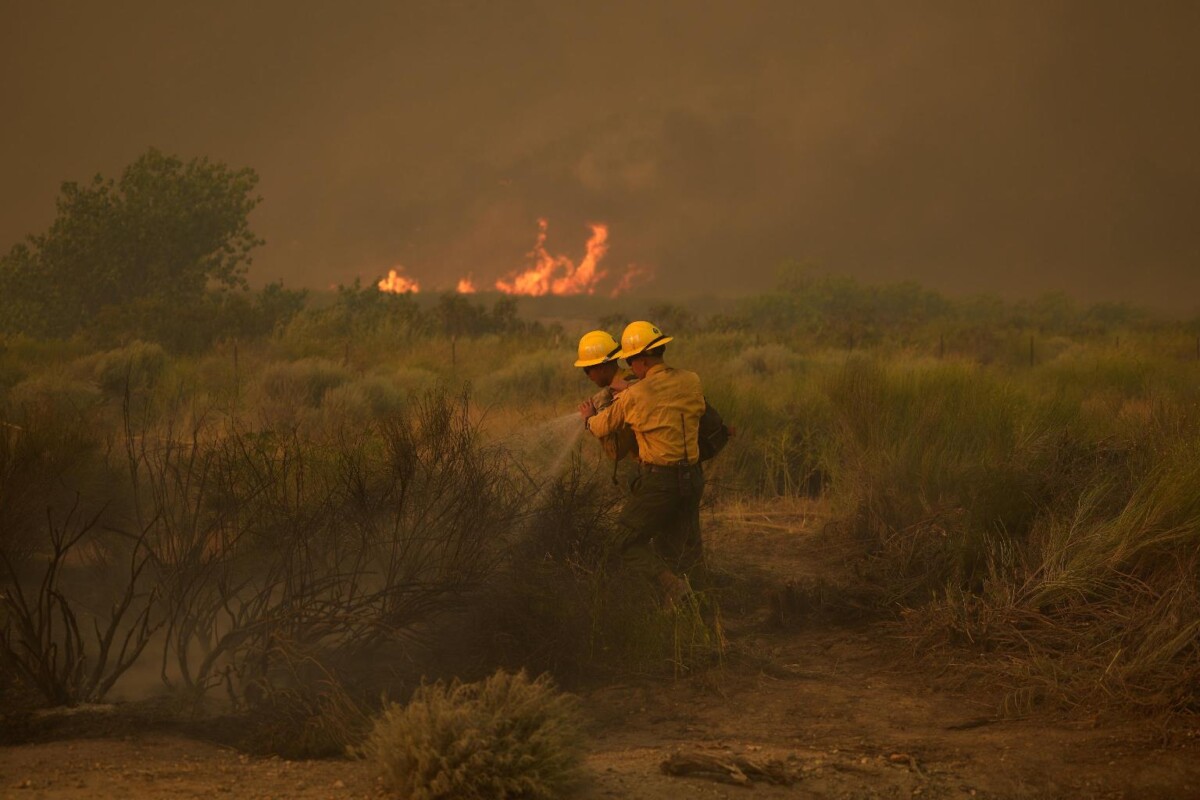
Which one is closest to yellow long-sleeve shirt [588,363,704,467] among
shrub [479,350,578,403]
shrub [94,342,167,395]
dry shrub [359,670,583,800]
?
dry shrub [359,670,583,800]

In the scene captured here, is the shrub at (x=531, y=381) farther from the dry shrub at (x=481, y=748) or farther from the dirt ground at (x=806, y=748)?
the dry shrub at (x=481, y=748)

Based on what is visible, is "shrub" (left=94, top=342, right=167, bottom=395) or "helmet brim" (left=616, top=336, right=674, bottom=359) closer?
"helmet brim" (left=616, top=336, right=674, bottom=359)

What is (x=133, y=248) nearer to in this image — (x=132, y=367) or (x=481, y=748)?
(x=132, y=367)

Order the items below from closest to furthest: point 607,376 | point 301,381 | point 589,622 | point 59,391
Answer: point 589,622 < point 607,376 < point 59,391 < point 301,381

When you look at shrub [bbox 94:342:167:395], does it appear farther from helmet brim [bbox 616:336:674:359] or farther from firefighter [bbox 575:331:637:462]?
helmet brim [bbox 616:336:674:359]

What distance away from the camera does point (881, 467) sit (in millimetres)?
9938

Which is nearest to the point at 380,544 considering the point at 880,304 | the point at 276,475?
the point at 276,475

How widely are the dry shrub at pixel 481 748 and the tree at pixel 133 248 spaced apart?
26.6 metres

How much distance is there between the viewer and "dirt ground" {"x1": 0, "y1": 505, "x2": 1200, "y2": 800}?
4.98 m

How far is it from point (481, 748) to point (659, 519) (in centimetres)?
317

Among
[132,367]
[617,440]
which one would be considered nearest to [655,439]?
[617,440]

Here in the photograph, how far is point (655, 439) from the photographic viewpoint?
296 inches

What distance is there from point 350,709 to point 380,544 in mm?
1246

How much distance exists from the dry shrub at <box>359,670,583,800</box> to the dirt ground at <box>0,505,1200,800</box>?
190mm
